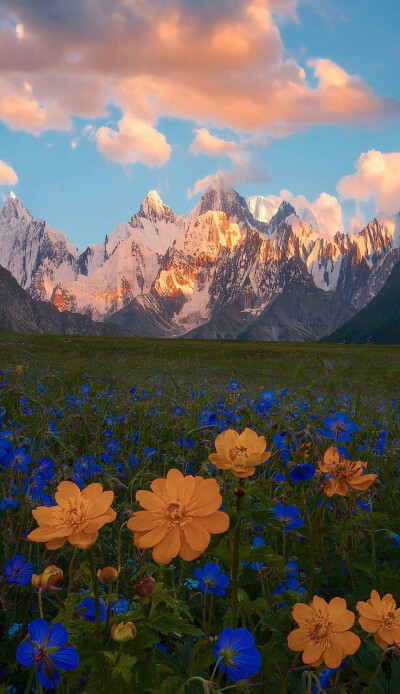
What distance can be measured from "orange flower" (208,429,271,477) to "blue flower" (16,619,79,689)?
544 mm

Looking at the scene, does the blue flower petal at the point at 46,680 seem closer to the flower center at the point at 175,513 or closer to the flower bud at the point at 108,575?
the flower bud at the point at 108,575

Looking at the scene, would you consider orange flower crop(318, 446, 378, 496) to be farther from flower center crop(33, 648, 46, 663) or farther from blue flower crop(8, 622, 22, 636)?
blue flower crop(8, 622, 22, 636)

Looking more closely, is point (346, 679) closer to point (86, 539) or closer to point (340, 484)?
point (340, 484)

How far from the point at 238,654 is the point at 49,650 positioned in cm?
46

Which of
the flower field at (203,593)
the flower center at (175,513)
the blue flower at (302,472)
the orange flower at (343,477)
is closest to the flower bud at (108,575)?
the flower field at (203,593)

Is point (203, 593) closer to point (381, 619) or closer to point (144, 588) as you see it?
point (381, 619)

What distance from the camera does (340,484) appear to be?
1431 millimetres

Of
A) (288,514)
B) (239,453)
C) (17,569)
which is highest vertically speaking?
(239,453)

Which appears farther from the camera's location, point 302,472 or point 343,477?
point 302,472

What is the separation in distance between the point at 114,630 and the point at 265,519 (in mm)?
686

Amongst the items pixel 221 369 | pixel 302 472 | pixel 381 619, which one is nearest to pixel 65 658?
pixel 381 619

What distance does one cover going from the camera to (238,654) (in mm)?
1195

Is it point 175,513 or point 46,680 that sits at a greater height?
point 175,513

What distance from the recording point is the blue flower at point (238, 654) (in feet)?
3.84
